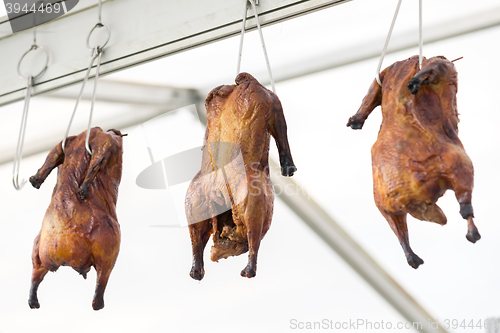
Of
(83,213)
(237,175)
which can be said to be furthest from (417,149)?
(83,213)

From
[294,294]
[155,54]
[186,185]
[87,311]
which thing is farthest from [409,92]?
[87,311]

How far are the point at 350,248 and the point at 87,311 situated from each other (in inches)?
92.0

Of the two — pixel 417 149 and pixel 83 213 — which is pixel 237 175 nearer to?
pixel 417 149

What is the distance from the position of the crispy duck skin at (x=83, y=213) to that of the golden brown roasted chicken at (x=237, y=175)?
0.52 m

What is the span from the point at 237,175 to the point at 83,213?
873 millimetres

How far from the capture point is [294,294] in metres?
4.88

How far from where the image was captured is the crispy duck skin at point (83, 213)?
2926 millimetres

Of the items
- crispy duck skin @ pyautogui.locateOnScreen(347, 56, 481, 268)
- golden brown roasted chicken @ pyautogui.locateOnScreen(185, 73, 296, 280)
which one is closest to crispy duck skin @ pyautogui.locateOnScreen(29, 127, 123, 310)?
golden brown roasted chicken @ pyautogui.locateOnScreen(185, 73, 296, 280)

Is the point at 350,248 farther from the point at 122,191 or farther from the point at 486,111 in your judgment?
the point at 122,191

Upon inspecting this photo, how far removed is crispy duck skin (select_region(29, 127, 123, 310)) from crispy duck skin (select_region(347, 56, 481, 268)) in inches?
51.8

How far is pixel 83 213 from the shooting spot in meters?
2.99

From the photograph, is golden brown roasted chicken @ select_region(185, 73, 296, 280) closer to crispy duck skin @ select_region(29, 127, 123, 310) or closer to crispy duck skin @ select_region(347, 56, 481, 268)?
crispy duck skin @ select_region(347, 56, 481, 268)

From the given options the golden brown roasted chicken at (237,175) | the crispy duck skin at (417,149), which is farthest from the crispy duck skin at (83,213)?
the crispy duck skin at (417,149)

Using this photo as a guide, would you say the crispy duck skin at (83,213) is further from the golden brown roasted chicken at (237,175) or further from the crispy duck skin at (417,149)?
the crispy duck skin at (417,149)
